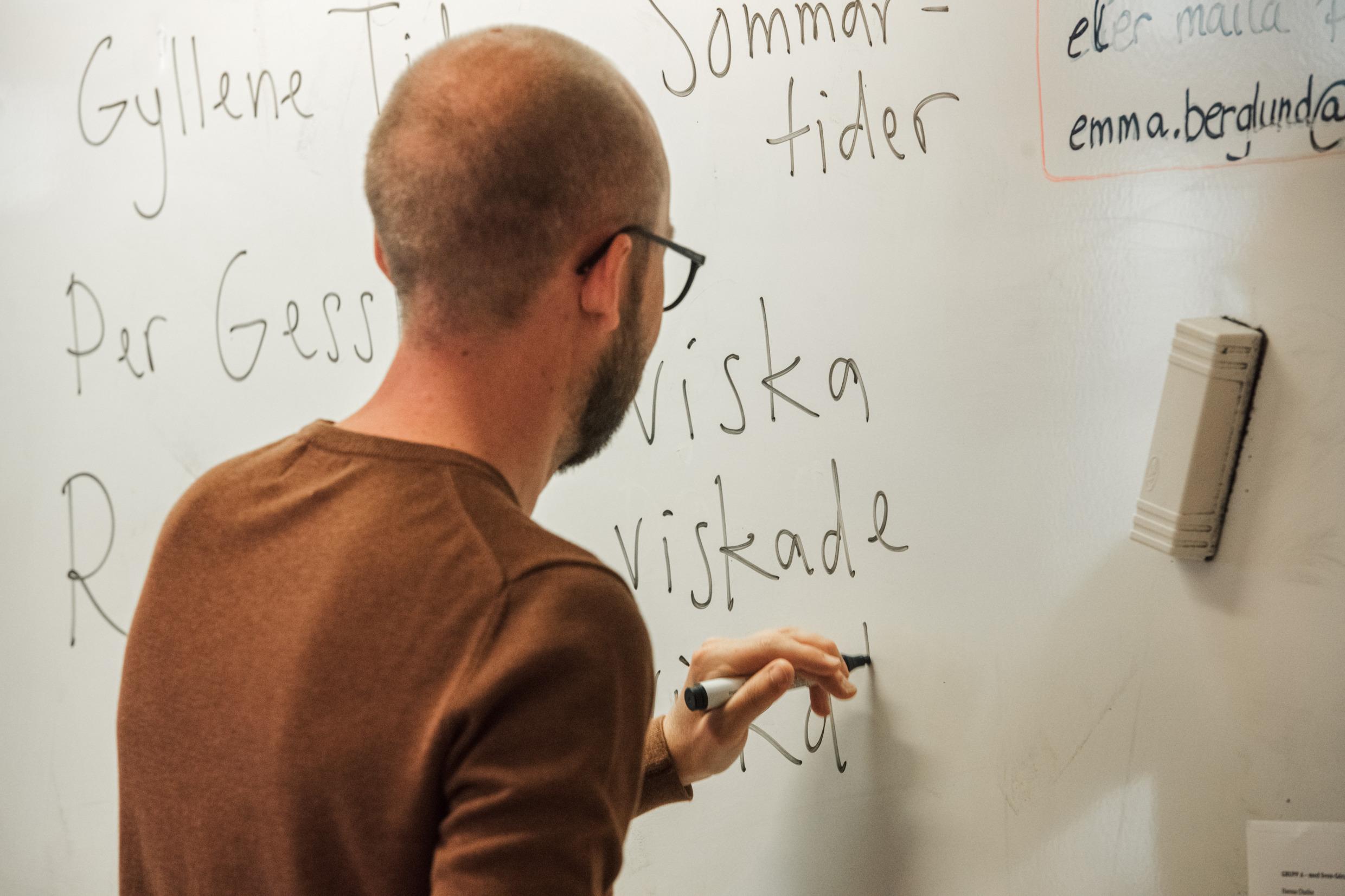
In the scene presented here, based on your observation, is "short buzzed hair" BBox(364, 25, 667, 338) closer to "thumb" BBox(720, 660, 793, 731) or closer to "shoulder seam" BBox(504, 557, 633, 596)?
"shoulder seam" BBox(504, 557, 633, 596)

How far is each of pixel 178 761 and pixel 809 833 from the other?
1.79ft

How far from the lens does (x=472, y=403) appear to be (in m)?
0.59

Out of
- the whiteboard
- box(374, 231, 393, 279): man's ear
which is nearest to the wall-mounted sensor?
the whiteboard

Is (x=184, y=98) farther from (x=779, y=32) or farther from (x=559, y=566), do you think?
(x=559, y=566)

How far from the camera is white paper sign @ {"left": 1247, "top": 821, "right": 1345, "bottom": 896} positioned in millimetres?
775

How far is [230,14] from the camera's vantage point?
111 cm

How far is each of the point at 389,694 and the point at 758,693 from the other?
1.18 feet

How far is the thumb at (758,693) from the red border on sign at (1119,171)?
417 mm

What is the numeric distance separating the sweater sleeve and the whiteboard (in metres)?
0.45

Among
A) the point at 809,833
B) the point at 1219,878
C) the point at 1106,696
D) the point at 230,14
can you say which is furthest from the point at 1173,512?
the point at 230,14

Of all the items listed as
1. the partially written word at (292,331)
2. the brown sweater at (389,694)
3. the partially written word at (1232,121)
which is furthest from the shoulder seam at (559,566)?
the partially written word at (292,331)

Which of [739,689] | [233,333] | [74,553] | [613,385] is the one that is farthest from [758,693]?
[74,553]

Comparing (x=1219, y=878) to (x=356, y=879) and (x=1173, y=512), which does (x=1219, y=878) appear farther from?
(x=356, y=879)

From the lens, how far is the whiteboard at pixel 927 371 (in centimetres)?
78
